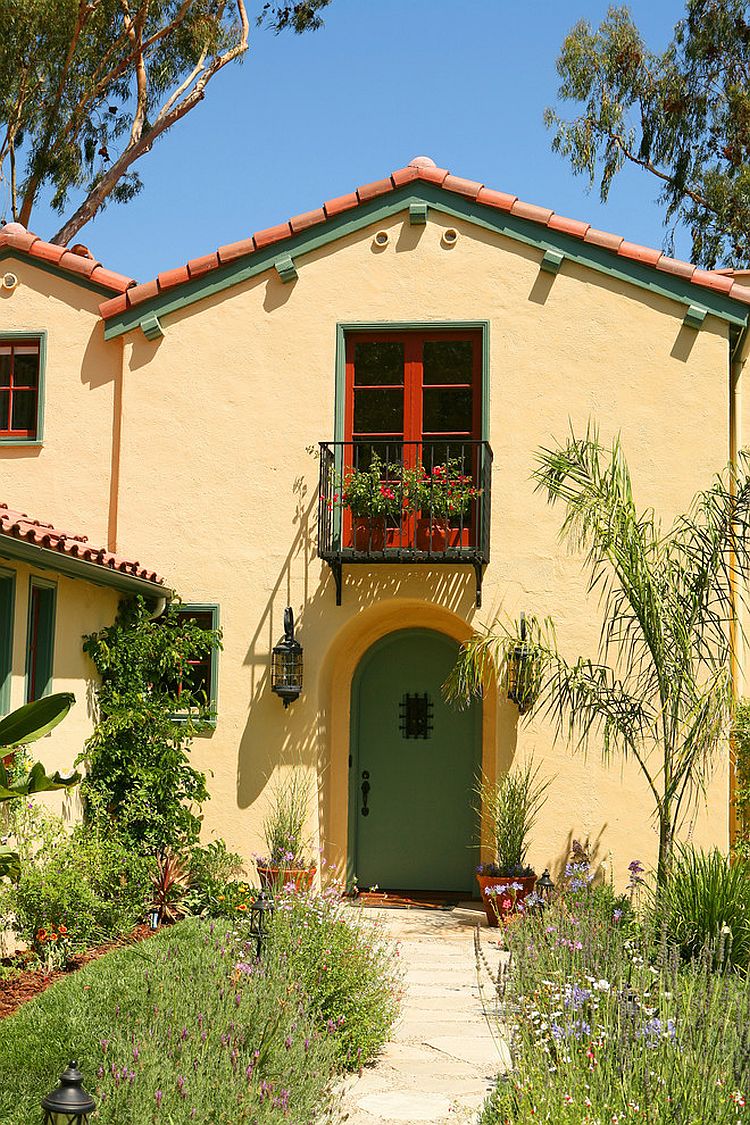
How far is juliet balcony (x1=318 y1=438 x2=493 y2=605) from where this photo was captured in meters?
11.8

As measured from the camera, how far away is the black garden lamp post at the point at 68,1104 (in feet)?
12.6

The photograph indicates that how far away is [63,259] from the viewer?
13391 mm

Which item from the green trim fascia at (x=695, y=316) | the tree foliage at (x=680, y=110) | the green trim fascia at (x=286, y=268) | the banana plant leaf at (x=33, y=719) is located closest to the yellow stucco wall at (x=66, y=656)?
the banana plant leaf at (x=33, y=719)

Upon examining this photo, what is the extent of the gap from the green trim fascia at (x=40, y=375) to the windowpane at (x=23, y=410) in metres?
0.16

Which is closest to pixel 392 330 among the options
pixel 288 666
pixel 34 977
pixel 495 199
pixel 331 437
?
pixel 331 437

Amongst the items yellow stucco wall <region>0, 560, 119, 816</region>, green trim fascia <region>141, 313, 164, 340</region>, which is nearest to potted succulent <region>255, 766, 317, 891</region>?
yellow stucco wall <region>0, 560, 119, 816</region>

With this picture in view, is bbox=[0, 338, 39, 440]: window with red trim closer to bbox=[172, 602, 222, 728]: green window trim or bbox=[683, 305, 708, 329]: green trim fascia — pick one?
bbox=[172, 602, 222, 728]: green window trim

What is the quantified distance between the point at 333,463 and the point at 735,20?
563 inches

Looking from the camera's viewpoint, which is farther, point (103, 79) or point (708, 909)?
point (103, 79)

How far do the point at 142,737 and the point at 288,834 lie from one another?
161 centimetres

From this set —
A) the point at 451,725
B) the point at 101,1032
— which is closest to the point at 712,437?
the point at 451,725

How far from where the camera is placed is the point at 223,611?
12.6 meters

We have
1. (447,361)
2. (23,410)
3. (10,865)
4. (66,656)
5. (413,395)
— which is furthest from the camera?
(23,410)

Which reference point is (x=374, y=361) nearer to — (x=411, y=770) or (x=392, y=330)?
(x=392, y=330)
